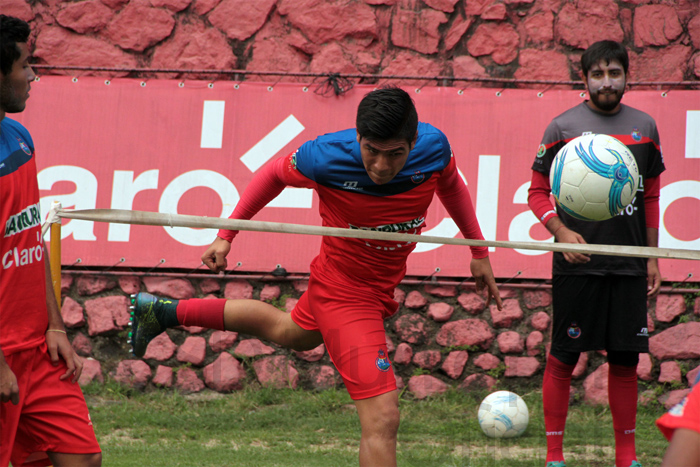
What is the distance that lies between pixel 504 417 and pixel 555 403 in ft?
2.05

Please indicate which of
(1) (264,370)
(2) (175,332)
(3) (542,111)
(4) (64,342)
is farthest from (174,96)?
(4) (64,342)

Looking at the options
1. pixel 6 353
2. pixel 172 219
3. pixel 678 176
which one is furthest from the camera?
pixel 678 176

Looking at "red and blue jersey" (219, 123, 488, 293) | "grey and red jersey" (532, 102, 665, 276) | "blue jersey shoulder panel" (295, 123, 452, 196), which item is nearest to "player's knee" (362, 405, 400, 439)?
"red and blue jersey" (219, 123, 488, 293)

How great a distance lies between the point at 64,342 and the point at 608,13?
4.86m

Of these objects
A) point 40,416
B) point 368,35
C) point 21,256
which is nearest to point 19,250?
point 21,256

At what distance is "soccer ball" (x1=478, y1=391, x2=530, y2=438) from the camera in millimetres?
4535

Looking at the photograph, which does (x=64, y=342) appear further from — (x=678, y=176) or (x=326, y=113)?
(x=678, y=176)

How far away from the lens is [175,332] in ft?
18.2

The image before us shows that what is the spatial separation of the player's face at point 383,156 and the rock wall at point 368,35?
2.76 meters

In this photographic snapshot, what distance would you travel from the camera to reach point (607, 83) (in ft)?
13.1

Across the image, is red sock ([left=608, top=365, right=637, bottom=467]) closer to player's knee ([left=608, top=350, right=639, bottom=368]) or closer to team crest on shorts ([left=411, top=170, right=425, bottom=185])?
player's knee ([left=608, top=350, right=639, bottom=368])

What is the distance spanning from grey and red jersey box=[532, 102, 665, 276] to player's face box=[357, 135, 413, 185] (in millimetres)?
1381

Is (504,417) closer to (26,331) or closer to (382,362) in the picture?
(382,362)

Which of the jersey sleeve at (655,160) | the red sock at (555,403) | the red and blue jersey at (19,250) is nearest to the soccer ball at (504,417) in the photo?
the red sock at (555,403)
